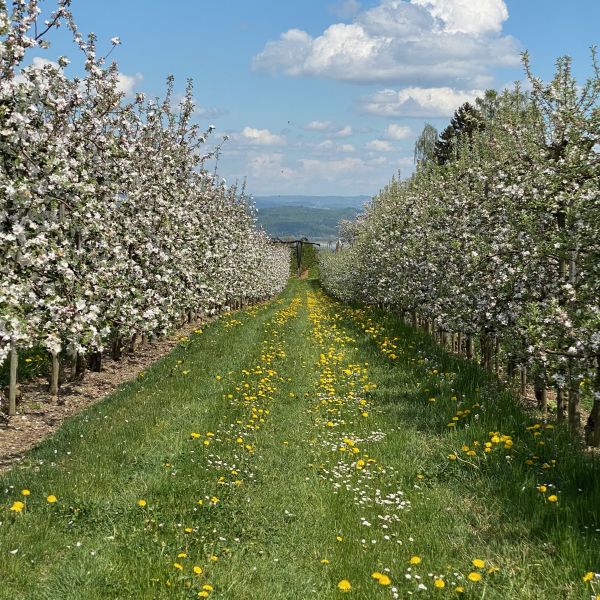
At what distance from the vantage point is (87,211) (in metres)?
9.44

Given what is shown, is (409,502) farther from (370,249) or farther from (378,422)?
(370,249)

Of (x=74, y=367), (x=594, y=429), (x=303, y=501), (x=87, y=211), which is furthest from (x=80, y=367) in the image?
(x=594, y=429)

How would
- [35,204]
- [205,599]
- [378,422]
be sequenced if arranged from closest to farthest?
1. [205,599]
2. [35,204]
3. [378,422]

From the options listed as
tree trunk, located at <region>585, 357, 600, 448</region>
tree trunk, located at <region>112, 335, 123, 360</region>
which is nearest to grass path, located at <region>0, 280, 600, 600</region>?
tree trunk, located at <region>585, 357, 600, 448</region>

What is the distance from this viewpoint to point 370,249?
96.3ft

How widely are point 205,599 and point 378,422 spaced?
5396 millimetres

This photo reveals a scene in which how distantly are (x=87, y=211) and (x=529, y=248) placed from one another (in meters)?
7.81

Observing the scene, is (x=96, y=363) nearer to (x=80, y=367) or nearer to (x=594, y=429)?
(x=80, y=367)

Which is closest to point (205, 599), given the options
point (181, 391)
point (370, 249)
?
point (181, 391)

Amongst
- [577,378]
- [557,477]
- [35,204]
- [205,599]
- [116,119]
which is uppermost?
[116,119]

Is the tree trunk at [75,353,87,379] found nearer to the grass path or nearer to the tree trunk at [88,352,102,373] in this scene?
the tree trunk at [88,352,102,373]

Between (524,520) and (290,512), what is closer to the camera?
(524,520)

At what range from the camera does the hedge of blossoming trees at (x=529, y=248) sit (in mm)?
8180

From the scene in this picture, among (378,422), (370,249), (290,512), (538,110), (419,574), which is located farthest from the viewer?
(370,249)
